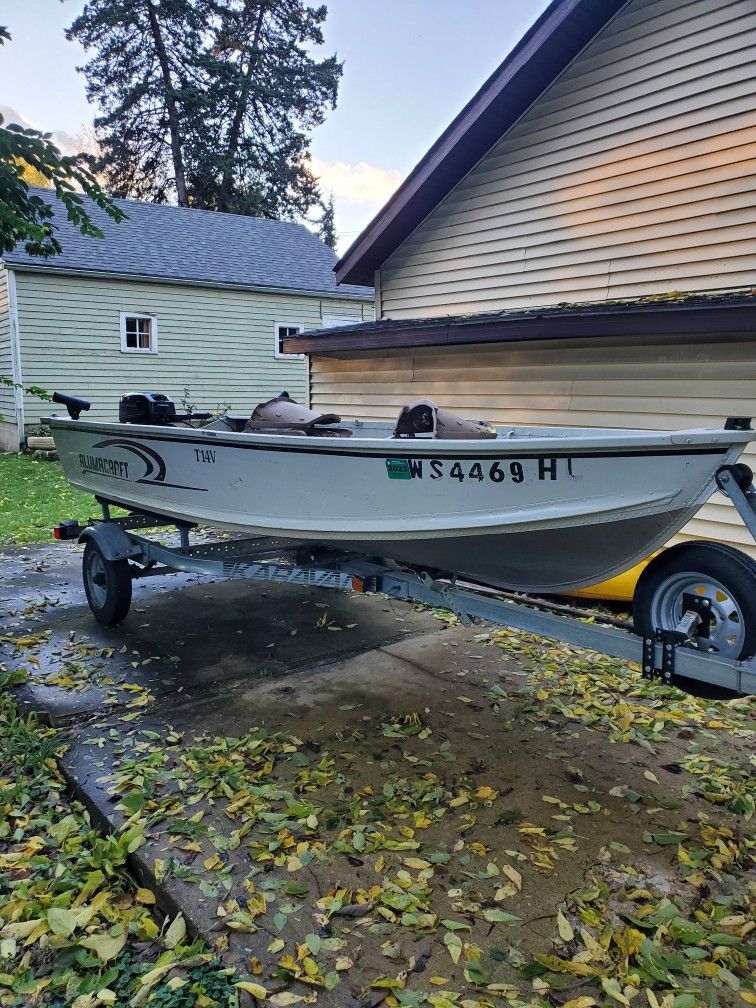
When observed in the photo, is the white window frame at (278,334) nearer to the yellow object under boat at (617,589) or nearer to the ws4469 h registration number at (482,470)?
the yellow object under boat at (617,589)

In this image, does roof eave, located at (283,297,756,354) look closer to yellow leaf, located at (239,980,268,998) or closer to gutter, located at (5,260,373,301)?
yellow leaf, located at (239,980,268,998)

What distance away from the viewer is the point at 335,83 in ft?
104

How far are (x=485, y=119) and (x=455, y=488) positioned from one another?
6.14 m

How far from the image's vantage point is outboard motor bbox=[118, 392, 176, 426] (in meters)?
5.14

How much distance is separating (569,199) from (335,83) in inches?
1172

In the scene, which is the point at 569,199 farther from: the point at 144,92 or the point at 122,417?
the point at 144,92

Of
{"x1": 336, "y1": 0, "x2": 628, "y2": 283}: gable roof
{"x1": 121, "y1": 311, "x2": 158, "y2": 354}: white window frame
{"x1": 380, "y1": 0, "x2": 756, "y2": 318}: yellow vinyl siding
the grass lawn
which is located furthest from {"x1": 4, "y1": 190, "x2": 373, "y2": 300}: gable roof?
{"x1": 380, "y1": 0, "x2": 756, "y2": 318}: yellow vinyl siding

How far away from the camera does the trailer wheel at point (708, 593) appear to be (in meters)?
2.37

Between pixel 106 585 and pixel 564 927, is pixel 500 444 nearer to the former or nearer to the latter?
pixel 564 927

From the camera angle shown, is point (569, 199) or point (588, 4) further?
point (569, 199)

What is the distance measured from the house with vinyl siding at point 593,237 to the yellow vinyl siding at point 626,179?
0.02 m

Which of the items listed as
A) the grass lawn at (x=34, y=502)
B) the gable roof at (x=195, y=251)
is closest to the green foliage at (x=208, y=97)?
the gable roof at (x=195, y=251)

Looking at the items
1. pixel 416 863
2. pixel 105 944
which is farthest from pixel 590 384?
pixel 105 944

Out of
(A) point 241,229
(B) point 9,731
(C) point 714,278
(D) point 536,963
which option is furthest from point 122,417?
(A) point 241,229
